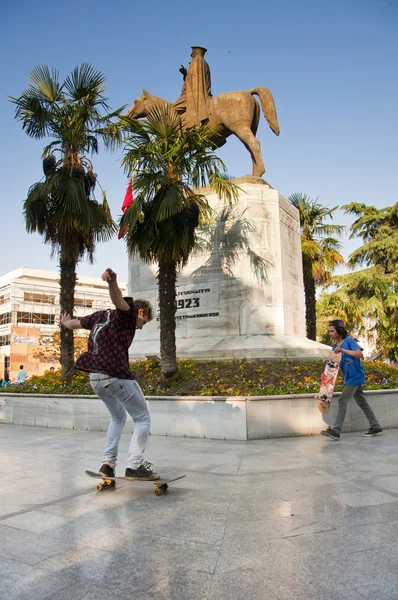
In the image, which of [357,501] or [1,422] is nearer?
[357,501]

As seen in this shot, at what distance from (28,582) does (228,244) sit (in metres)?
11.0

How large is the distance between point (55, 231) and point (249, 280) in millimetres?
5105

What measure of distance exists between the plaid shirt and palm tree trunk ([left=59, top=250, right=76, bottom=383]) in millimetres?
7783

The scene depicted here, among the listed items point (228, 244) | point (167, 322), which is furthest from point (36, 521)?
point (228, 244)

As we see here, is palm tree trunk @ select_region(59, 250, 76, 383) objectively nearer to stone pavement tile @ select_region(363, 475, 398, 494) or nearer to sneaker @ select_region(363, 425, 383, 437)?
sneaker @ select_region(363, 425, 383, 437)

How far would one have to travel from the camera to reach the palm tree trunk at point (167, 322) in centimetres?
1003

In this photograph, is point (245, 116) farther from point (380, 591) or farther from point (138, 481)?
point (380, 591)

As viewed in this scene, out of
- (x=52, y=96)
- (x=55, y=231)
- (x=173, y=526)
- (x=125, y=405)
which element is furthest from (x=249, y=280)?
(x=173, y=526)

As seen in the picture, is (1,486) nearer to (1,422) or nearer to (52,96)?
(1,422)

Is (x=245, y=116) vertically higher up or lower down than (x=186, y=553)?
higher up

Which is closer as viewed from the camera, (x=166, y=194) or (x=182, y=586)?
(x=182, y=586)

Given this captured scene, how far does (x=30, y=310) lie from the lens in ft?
182

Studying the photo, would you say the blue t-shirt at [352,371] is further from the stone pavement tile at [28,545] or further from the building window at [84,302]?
the building window at [84,302]

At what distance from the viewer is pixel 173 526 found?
3.47 m
